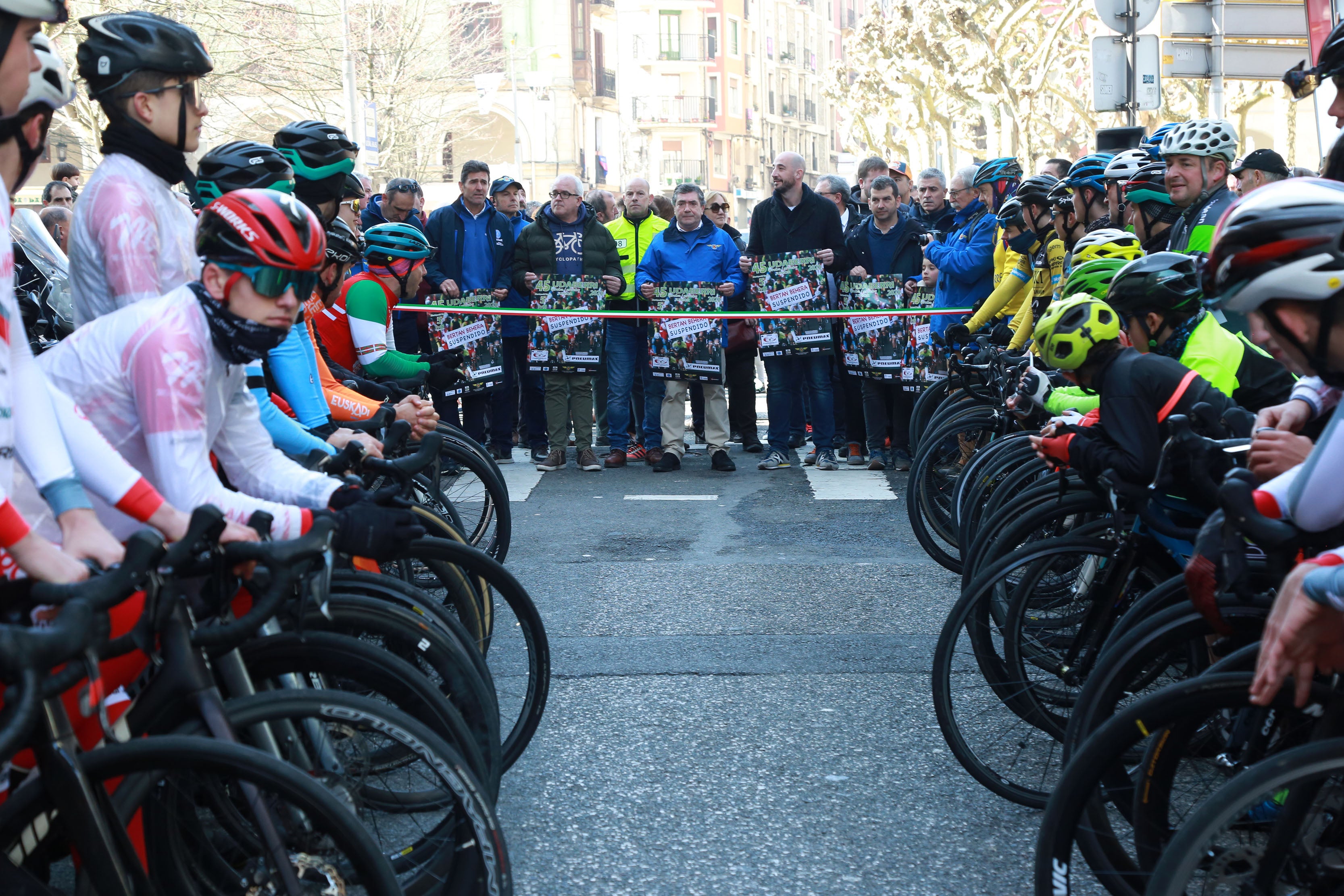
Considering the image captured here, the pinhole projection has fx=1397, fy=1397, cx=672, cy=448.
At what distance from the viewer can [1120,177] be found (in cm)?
736

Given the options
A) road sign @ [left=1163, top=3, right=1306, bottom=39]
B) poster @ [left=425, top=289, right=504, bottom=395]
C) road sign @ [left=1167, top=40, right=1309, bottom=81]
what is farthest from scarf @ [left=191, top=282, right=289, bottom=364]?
road sign @ [left=1163, top=3, right=1306, bottom=39]

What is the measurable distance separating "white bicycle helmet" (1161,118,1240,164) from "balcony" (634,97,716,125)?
261 feet

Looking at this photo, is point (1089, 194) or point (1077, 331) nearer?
point (1077, 331)

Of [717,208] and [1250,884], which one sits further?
[717,208]

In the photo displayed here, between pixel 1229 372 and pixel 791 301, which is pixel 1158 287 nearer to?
pixel 1229 372

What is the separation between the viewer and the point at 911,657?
6000mm

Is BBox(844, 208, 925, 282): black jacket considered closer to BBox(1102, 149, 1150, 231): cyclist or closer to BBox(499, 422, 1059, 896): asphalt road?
BBox(499, 422, 1059, 896): asphalt road

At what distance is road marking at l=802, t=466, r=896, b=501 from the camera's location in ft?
32.7

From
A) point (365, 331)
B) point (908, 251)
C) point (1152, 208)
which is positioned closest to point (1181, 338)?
point (1152, 208)

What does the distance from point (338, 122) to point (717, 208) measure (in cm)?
3147

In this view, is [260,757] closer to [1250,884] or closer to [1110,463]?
[1250,884]

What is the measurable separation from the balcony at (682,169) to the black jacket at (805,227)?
72.9 metres

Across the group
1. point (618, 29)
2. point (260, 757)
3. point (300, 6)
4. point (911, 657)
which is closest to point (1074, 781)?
point (260, 757)

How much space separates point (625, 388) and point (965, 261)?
3136 millimetres
